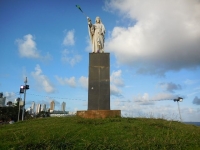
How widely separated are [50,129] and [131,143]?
2993mm

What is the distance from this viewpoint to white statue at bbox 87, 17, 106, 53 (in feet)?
38.3

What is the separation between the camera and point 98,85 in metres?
10.4

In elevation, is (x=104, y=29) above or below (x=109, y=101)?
above

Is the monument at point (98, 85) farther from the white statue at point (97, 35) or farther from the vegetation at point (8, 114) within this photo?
the vegetation at point (8, 114)

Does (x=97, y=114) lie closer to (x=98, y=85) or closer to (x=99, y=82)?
(x=98, y=85)

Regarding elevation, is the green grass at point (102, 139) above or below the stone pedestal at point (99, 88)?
below

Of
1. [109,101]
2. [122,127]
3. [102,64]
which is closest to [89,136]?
[122,127]

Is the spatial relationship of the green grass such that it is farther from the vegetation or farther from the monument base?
the vegetation

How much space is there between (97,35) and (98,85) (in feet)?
10.6

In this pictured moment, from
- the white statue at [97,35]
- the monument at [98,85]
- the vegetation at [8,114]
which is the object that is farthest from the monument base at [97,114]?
the vegetation at [8,114]

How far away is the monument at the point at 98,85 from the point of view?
31.2 feet

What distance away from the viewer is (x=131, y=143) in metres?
5.52

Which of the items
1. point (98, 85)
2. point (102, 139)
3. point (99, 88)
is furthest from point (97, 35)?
point (102, 139)

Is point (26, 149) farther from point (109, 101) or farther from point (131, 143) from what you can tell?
point (109, 101)
